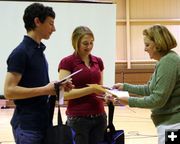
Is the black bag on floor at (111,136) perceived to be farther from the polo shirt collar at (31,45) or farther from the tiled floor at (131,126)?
the tiled floor at (131,126)

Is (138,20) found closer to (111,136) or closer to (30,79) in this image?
(111,136)

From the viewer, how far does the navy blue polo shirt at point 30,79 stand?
5.39 feet

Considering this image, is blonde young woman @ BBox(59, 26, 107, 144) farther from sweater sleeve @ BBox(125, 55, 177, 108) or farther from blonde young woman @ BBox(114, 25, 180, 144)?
sweater sleeve @ BBox(125, 55, 177, 108)

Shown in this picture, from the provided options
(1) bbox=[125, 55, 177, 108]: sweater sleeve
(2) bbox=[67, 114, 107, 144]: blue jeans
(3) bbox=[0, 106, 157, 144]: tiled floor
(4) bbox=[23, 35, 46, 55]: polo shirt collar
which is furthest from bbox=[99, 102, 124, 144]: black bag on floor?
(3) bbox=[0, 106, 157, 144]: tiled floor

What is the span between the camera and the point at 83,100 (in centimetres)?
231

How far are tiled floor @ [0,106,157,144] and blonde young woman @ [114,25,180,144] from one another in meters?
2.21

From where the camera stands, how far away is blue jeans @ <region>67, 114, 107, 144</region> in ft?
7.45

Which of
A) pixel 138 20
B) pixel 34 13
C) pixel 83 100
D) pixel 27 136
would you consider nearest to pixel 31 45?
pixel 34 13

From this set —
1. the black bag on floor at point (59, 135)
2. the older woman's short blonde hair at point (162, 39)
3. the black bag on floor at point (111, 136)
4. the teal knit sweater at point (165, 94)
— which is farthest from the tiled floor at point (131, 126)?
the black bag on floor at point (59, 135)

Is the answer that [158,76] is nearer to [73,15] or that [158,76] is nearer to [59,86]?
[59,86]

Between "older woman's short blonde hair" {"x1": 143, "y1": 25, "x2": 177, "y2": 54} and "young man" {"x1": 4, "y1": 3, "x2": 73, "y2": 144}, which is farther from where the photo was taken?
"older woman's short blonde hair" {"x1": 143, "y1": 25, "x2": 177, "y2": 54}

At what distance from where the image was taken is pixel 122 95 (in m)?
2.13

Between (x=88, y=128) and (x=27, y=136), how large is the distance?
68 cm

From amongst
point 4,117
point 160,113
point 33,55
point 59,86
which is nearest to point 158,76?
point 160,113
